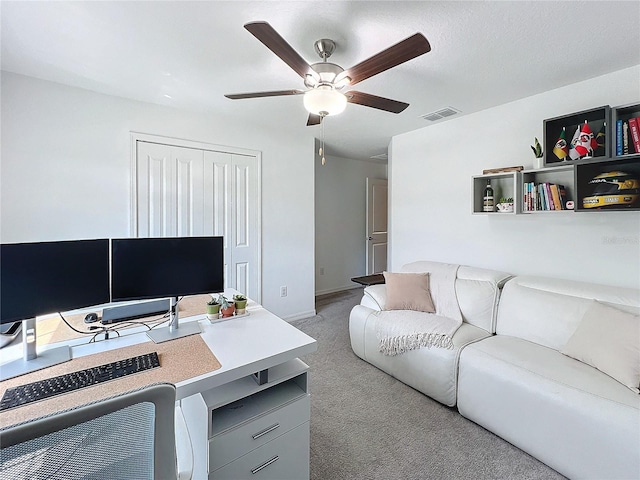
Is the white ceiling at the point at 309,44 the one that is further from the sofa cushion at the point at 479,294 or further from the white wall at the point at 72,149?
the sofa cushion at the point at 479,294

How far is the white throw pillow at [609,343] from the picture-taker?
153 cm

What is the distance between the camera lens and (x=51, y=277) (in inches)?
45.4

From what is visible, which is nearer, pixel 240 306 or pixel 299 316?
pixel 240 306

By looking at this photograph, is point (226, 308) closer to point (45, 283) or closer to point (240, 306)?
point (240, 306)

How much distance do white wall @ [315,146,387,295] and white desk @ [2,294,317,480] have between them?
143 inches

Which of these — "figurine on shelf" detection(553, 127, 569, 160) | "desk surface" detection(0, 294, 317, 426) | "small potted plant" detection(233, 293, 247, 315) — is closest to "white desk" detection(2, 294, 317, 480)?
"desk surface" detection(0, 294, 317, 426)

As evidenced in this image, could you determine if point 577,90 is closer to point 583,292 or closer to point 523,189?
point 523,189

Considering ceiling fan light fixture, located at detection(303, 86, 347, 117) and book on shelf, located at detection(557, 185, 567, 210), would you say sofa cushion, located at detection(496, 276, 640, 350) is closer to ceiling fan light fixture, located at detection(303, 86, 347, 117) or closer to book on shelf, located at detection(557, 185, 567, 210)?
book on shelf, located at detection(557, 185, 567, 210)

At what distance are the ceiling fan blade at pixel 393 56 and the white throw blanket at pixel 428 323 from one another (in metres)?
1.83

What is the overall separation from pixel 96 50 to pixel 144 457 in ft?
7.89

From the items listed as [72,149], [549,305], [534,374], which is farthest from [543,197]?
[72,149]

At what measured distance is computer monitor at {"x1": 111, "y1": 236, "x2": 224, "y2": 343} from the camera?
134 cm

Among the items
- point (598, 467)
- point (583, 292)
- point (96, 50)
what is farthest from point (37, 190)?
point (583, 292)

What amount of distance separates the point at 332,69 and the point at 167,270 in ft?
4.67
